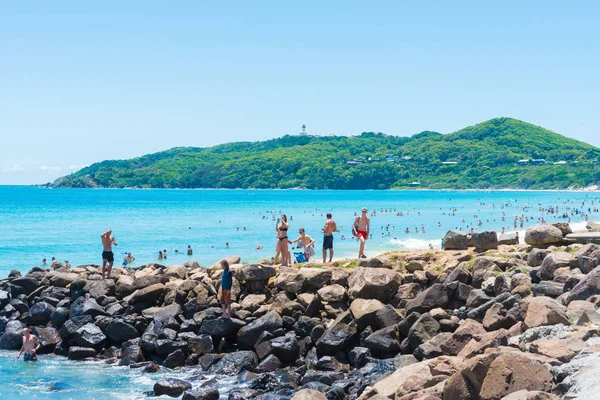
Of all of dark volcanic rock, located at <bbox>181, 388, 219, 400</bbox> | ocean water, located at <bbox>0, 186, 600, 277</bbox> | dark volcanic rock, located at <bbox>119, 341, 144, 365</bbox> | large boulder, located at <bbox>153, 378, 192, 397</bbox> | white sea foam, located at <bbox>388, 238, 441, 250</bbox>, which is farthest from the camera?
white sea foam, located at <bbox>388, 238, 441, 250</bbox>

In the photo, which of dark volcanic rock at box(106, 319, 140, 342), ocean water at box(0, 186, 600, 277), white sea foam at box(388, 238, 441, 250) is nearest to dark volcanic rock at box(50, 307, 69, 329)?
dark volcanic rock at box(106, 319, 140, 342)

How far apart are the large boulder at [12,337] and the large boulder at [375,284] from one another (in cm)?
932

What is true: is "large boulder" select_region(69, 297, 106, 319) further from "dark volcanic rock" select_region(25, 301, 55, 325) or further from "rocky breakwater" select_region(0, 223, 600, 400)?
"dark volcanic rock" select_region(25, 301, 55, 325)

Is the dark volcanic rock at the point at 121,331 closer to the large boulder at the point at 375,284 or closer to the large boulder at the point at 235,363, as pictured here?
the large boulder at the point at 235,363

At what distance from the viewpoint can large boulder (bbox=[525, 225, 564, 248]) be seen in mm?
18891

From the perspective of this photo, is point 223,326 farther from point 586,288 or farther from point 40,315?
point 586,288

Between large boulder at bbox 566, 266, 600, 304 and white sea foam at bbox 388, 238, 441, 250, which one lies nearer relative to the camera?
large boulder at bbox 566, 266, 600, 304

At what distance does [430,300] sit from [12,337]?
11.5 meters

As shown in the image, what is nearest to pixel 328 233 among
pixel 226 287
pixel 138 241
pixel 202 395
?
pixel 226 287

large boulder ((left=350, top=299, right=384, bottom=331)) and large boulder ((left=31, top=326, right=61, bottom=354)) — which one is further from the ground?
large boulder ((left=350, top=299, right=384, bottom=331))

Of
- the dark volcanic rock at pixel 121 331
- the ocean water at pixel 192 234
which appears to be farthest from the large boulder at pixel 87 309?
the ocean water at pixel 192 234

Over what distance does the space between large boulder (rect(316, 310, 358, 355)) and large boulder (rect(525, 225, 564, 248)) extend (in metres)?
6.45

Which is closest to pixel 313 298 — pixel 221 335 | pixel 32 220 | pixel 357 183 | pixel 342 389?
pixel 221 335

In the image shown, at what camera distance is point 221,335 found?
55.8 ft
